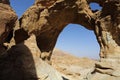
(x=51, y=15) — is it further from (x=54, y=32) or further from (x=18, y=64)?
(x=18, y=64)

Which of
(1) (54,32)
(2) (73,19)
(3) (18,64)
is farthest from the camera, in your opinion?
(1) (54,32)

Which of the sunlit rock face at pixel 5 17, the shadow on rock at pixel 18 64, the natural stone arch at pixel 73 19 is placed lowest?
the shadow on rock at pixel 18 64

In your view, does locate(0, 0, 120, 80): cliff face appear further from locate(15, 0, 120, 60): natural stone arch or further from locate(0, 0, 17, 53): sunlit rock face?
locate(0, 0, 17, 53): sunlit rock face

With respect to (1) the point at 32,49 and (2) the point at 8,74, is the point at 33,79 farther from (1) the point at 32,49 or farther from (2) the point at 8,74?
(1) the point at 32,49

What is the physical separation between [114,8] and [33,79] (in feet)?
22.5

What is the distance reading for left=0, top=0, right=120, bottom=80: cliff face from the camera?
47.8ft

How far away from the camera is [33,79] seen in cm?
1391

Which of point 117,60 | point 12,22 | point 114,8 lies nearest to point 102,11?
point 114,8

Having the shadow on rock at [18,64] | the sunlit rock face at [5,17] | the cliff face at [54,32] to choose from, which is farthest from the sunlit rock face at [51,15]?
the sunlit rock face at [5,17]

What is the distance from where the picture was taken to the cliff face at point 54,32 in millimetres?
14555

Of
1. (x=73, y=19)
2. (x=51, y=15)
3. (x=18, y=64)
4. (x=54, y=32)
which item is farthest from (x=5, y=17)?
(x=54, y=32)

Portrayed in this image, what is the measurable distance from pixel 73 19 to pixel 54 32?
1959mm

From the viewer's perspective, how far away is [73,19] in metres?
18.6

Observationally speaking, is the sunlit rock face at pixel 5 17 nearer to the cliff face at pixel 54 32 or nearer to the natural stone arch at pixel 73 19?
the cliff face at pixel 54 32
